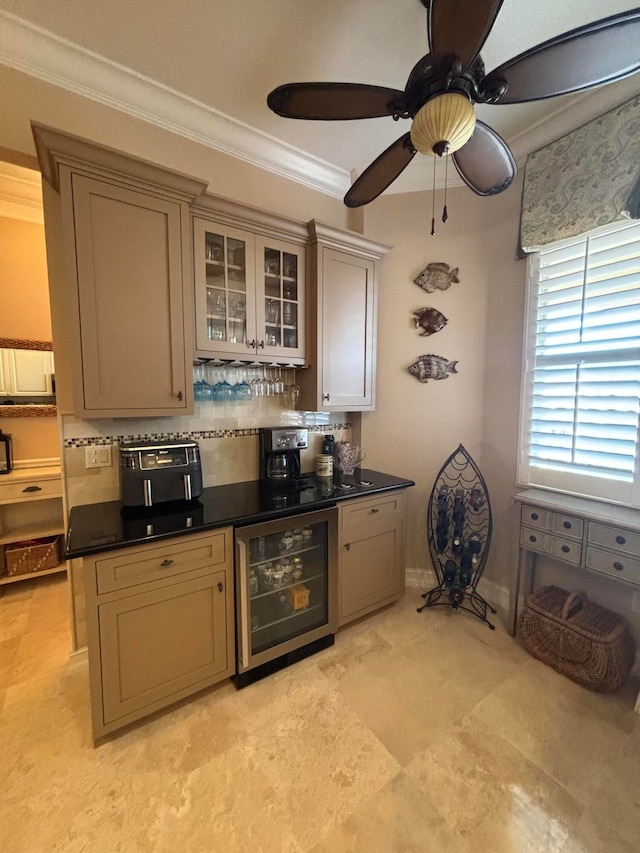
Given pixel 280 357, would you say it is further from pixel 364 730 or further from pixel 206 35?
pixel 364 730

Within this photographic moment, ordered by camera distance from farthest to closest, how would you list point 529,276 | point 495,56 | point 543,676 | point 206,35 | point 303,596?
point 529,276 → point 303,596 → point 543,676 → point 495,56 → point 206,35

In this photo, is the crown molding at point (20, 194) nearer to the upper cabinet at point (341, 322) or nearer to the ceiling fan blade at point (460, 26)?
the upper cabinet at point (341, 322)

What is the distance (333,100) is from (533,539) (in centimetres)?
234

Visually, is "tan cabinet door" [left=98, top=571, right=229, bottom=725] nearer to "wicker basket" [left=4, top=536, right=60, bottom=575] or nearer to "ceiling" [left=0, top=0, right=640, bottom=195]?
"wicker basket" [left=4, top=536, right=60, bottom=575]

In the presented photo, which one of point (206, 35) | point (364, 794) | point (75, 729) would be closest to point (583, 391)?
point (364, 794)

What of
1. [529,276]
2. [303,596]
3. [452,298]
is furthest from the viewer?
[452,298]

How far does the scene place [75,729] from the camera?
158cm

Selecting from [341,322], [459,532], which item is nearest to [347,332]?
[341,322]

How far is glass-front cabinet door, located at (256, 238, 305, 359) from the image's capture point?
81.0 inches

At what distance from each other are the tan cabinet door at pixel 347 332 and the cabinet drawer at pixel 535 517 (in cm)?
117

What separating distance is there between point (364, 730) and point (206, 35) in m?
3.21

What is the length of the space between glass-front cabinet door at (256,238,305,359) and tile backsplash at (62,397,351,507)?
412mm

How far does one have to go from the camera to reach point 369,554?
2.23m

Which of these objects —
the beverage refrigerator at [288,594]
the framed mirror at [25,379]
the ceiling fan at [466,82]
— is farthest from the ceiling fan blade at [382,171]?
the framed mirror at [25,379]
